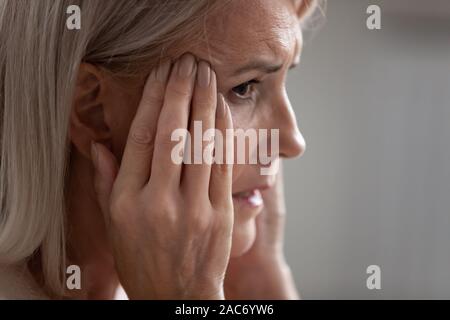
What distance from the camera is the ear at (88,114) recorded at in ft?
2.85

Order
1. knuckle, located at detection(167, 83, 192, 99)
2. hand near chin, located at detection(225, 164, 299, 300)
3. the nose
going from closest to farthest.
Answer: knuckle, located at detection(167, 83, 192, 99)
the nose
hand near chin, located at detection(225, 164, 299, 300)

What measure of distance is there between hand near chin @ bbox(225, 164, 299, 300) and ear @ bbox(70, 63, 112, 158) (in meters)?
0.44

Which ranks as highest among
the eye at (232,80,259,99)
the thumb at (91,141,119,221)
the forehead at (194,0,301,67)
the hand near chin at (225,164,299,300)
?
the forehead at (194,0,301,67)

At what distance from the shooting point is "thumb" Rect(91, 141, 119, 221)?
2.86 feet

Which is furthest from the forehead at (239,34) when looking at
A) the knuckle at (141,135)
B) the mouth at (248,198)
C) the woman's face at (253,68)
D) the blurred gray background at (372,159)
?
the blurred gray background at (372,159)

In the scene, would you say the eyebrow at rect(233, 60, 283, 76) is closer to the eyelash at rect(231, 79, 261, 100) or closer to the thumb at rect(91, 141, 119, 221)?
the eyelash at rect(231, 79, 261, 100)

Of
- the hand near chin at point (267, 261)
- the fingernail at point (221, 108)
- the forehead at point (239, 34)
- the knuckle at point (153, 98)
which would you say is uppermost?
the forehead at point (239, 34)

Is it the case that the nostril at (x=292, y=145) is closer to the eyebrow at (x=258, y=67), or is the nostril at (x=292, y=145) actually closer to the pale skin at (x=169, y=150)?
the pale skin at (x=169, y=150)

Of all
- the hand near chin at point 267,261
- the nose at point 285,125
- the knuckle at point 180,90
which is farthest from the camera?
the hand near chin at point 267,261

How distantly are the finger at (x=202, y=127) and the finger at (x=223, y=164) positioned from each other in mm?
15

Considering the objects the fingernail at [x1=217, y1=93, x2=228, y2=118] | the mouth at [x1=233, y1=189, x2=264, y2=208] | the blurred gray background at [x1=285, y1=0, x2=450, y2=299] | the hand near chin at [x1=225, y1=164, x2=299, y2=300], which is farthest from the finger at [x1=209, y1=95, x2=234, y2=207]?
the blurred gray background at [x1=285, y1=0, x2=450, y2=299]

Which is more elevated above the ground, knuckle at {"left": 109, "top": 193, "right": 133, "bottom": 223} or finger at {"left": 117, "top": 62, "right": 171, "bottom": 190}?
finger at {"left": 117, "top": 62, "right": 171, "bottom": 190}

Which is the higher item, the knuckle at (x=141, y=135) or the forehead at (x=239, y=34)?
the forehead at (x=239, y=34)

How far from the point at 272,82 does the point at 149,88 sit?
0.59 ft
